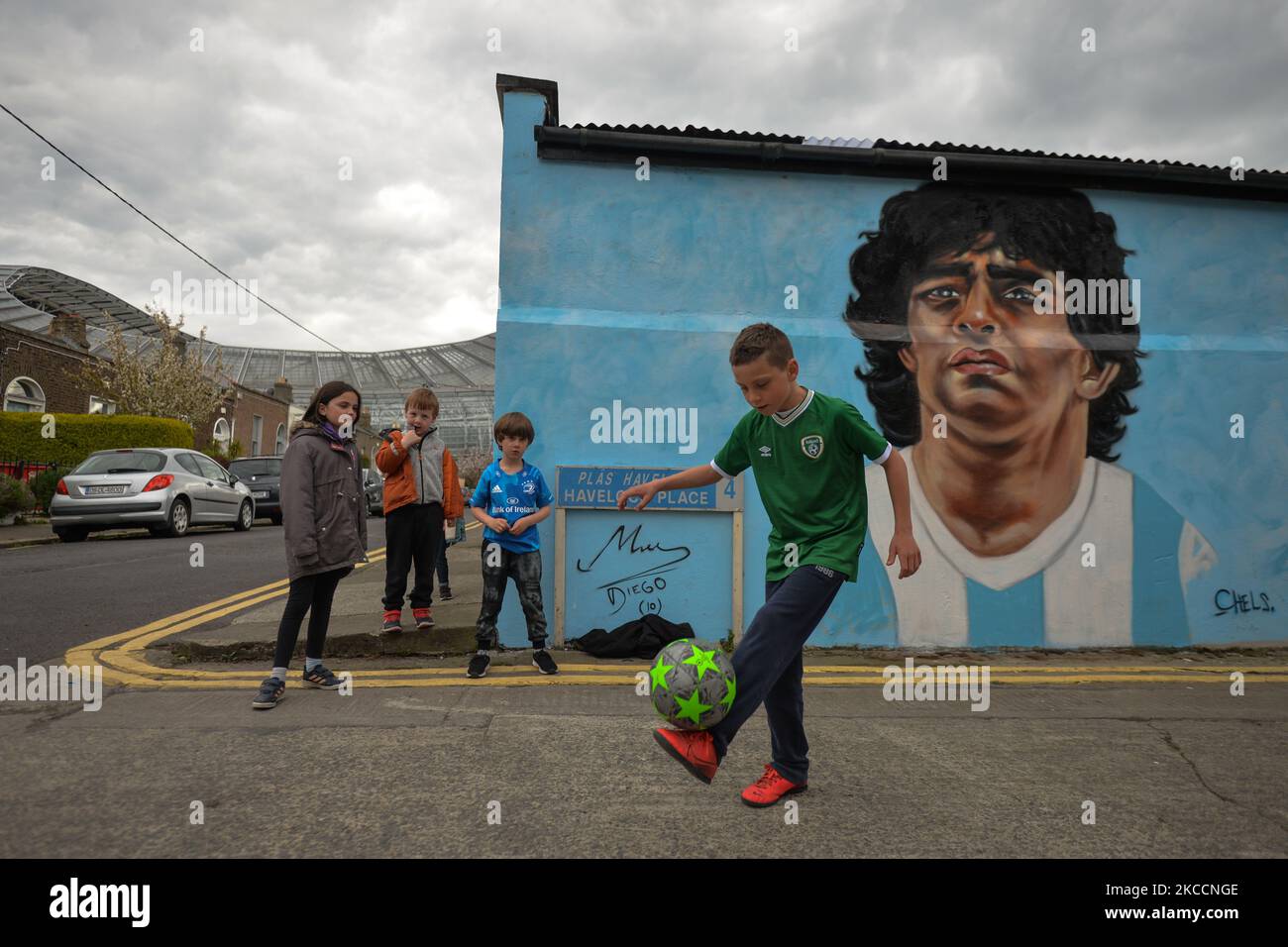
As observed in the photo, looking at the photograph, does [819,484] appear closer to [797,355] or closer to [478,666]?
[478,666]

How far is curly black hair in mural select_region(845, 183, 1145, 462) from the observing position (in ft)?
19.8

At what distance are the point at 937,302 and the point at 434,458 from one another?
13.3ft

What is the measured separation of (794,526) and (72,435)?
859 inches

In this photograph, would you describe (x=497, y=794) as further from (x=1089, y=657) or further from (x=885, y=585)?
(x=1089, y=657)

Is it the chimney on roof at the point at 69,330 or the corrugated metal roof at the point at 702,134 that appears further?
the chimney on roof at the point at 69,330

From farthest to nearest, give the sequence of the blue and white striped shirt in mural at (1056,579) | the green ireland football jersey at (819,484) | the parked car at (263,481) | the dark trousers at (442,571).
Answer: the parked car at (263,481) < the dark trousers at (442,571) < the blue and white striped shirt in mural at (1056,579) < the green ireland football jersey at (819,484)

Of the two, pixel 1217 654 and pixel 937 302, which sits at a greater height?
pixel 937 302

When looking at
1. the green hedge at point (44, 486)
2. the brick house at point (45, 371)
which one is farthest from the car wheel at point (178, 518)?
the brick house at point (45, 371)

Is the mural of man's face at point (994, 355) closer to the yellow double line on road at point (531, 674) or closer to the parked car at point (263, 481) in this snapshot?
the yellow double line on road at point (531, 674)

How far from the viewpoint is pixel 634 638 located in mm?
5441

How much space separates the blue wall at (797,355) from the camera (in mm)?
5754

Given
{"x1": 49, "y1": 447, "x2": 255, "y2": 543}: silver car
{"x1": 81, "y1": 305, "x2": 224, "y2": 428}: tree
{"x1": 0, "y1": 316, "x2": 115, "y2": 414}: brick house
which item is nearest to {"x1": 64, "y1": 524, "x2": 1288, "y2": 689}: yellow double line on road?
{"x1": 49, "y1": 447, "x2": 255, "y2": 543}: silver car
